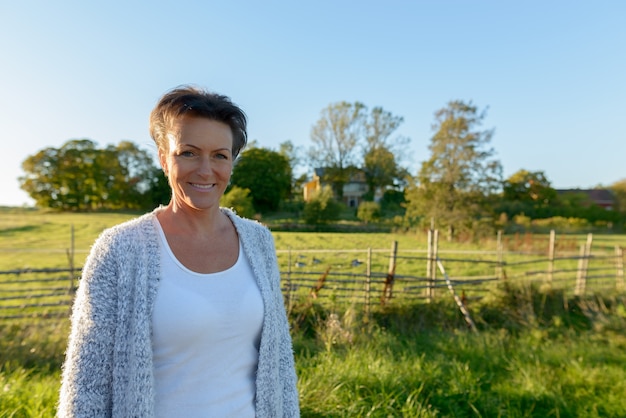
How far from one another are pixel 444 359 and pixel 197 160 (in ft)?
14.3

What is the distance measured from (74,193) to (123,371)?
40.7m

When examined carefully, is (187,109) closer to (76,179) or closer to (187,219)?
(187,219)

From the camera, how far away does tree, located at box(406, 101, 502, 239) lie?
2172 centimetres

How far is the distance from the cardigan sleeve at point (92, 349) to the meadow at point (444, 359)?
1.98 meters

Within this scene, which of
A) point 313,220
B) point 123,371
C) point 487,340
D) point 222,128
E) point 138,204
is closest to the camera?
point 123,371

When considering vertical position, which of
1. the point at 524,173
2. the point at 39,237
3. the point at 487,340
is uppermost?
the point at 524,173

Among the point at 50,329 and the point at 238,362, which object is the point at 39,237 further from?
the point at 238,362

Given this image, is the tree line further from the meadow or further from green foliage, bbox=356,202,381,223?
the meadow

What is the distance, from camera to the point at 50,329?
5.30m

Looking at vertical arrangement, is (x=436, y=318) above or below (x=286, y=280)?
below

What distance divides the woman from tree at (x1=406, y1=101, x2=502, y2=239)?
70.6 ft

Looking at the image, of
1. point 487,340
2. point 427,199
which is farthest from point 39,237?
point 487,340

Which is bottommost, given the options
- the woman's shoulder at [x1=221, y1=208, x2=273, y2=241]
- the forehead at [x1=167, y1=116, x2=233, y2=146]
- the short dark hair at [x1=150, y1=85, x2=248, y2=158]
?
the woman's shoulder at [x1=221, y1=208, x2=273, y2=241]

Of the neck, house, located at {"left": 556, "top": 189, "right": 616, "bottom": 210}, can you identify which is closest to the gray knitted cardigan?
the neck
